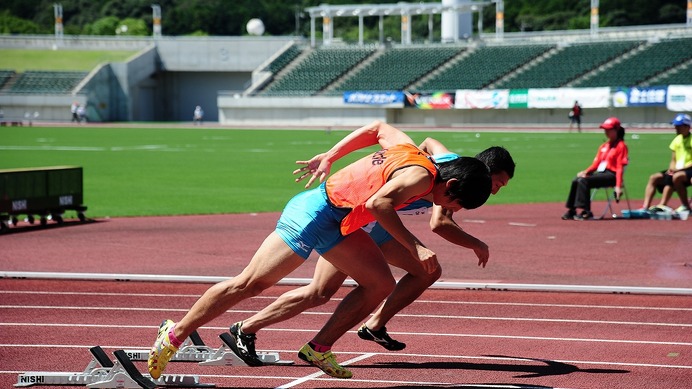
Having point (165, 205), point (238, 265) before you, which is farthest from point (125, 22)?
point (238, 265)

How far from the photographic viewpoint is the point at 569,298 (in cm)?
1055

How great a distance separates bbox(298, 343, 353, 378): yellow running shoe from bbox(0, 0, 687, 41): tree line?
95.4 metres

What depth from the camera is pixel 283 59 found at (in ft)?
259

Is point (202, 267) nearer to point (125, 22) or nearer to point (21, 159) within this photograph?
point (21, 159)

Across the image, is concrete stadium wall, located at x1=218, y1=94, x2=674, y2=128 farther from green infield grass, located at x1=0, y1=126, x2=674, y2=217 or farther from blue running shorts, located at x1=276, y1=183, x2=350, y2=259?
blue running shorts, located at x1=276, y1=183, x2=350, y2=259

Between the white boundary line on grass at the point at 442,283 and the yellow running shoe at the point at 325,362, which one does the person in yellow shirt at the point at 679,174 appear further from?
the yellow running shoe at the point at 325,362

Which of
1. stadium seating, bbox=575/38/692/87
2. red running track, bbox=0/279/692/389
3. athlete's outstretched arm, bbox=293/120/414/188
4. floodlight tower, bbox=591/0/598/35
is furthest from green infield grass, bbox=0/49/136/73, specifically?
athlete's outstretched arm, bbox=293/120/414/188

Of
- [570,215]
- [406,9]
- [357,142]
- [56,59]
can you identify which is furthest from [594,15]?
[357,142]

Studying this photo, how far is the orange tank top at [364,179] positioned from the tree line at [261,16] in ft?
313

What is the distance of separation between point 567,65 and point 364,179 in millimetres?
62209

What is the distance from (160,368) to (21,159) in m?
28.4

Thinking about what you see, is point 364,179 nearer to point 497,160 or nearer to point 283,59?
point 497,160

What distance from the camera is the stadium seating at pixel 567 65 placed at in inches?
2567

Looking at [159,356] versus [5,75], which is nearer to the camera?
[159,356]
